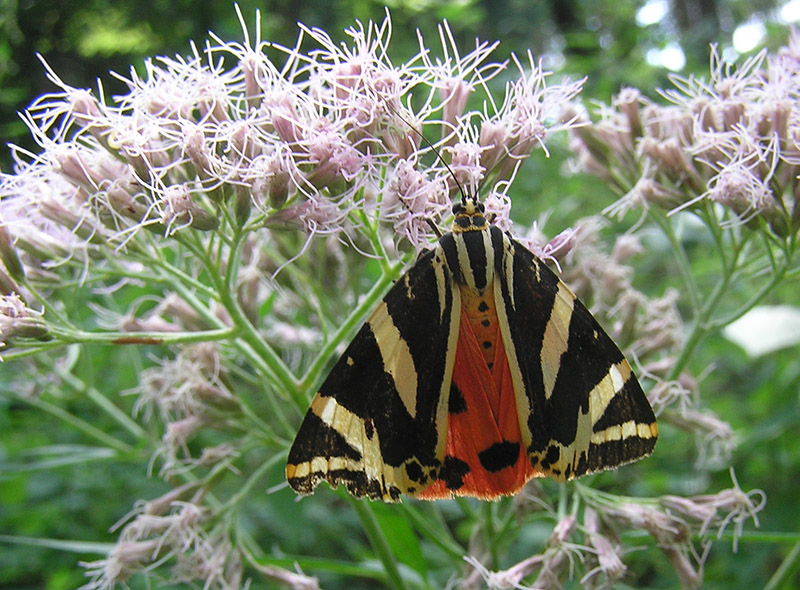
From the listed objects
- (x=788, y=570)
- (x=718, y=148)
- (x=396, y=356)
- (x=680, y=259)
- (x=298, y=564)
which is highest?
(x=718, y=148)

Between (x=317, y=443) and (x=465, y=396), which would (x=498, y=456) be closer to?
(x=465, y=396)

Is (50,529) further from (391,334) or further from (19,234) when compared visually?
(391,334)

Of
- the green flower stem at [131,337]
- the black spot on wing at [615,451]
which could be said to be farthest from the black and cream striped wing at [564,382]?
the green flower stem at [131,337]

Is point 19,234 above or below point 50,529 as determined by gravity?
above

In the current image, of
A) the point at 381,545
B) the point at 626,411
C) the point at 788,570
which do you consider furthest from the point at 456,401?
the point at 788,570

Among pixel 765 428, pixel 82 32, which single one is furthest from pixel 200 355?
pixel 82 32

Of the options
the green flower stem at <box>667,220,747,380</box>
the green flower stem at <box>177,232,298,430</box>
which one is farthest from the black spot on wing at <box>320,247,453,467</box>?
the green flower stem at <box>667,220,747,380</box>
